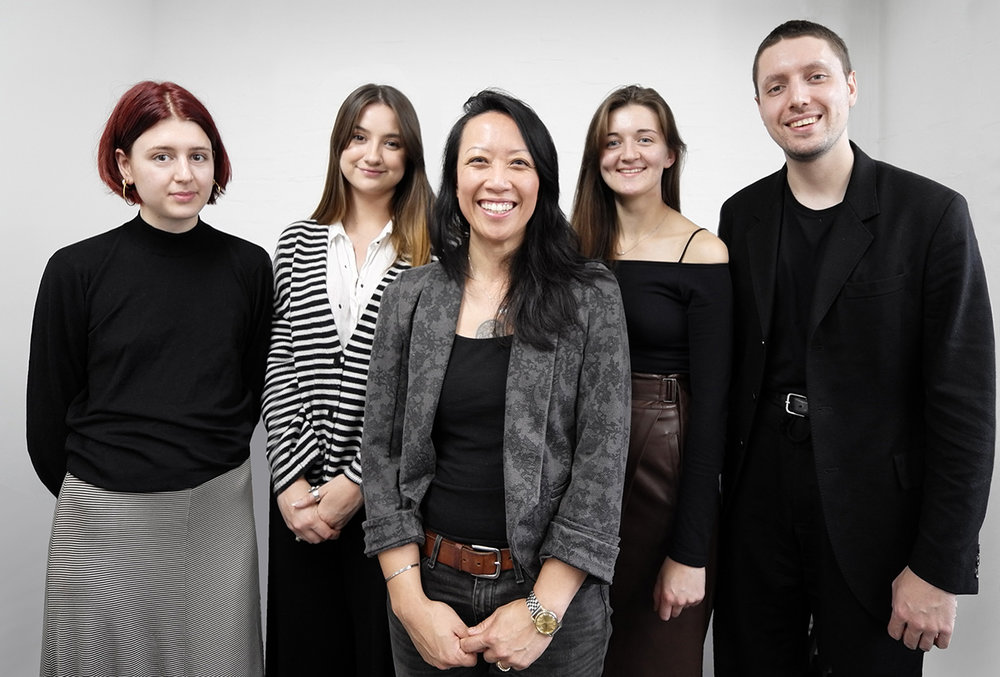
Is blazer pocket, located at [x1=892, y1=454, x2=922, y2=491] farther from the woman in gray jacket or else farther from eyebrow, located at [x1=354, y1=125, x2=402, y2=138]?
eyebrow, located at [x1=354, y1=125, x2=402, y2=138]

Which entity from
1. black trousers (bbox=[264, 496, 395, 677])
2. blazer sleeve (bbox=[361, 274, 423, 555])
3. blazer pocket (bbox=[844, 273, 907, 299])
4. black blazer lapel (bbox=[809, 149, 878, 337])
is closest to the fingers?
black trousers (bbox=[264, 496, 395, 677])

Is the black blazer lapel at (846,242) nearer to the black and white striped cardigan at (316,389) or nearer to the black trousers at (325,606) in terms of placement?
the black and white striped cardigan at (316,389)

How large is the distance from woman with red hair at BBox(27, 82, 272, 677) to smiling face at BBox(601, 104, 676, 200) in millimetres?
1070

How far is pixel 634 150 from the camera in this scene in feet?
5.88

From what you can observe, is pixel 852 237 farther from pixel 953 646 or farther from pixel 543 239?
pixel 953 646

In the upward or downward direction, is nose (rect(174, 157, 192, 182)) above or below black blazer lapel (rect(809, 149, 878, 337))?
above

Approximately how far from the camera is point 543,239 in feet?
4.75

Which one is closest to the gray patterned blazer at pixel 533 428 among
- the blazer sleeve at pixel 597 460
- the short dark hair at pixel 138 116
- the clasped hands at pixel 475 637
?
the blazer sleeve at pixel 597 460

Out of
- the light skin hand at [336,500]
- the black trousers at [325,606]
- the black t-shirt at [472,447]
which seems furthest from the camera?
the black trousers at [325,606]

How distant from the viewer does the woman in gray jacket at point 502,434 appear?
128cm

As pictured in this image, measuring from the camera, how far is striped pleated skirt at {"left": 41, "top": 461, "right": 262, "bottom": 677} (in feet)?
5.27

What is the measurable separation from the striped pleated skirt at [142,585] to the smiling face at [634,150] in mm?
A: 1312

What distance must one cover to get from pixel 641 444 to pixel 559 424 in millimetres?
438

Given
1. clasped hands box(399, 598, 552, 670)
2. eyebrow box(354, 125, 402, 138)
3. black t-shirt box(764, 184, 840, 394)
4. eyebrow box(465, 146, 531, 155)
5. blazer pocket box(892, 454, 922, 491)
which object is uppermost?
eyebrow box(354, 125, 402, 138)
